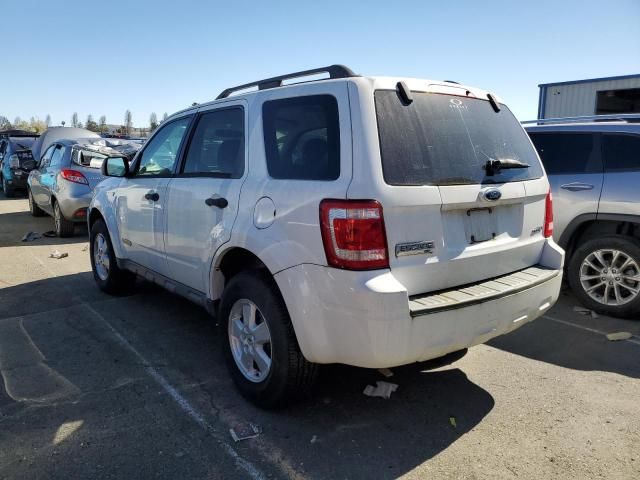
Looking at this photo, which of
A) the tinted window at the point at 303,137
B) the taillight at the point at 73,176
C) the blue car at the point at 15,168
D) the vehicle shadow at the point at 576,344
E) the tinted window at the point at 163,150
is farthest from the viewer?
the blue car at the point at 15,168

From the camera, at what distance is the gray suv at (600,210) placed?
497 cm

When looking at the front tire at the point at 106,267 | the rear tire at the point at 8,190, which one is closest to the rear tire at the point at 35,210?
the rear tire at the point at 8,190

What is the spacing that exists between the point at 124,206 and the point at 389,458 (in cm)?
358

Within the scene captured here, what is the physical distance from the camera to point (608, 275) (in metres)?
5.09

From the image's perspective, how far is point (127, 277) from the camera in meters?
5.62

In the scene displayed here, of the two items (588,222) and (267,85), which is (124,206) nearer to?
(267,85)

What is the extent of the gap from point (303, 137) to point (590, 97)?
Answer: 18.8m

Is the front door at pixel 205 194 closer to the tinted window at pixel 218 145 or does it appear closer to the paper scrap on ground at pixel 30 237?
the tinted window at pixel 218 145

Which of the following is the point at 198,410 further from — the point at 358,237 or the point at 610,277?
the point at 610,277

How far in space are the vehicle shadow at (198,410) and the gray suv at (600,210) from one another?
221 centimetres

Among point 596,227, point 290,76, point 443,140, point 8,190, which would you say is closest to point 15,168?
point 8,190

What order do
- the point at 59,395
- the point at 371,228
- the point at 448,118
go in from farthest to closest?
the point at 59,395
the point at 448,118
the point at 371,228

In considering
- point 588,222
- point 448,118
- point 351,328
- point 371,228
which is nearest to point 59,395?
point 351,328

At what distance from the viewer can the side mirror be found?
506 cm
